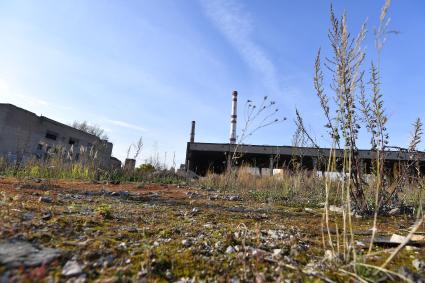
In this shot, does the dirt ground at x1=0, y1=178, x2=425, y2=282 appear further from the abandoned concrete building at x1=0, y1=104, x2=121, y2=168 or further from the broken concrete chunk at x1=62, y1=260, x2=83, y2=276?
the abandoned concrete building at x1=0, y1=104, x2=121, y2=168

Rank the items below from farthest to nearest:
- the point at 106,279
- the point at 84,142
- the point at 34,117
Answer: the point at 84,142 → the point at 34,117 → the point at 106,279

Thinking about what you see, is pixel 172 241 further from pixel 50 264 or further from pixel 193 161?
pixel 193 161

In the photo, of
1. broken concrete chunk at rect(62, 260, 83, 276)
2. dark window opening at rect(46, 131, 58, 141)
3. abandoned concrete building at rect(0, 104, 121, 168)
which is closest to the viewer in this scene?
broken concrete chunk at rect(62, 260, 83, 276)

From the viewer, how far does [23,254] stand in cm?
160

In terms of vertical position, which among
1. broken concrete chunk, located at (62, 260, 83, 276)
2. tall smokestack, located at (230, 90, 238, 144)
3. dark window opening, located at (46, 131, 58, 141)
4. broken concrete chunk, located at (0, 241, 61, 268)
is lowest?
broken concrete chunk, located at (62, 260, 83, 276)

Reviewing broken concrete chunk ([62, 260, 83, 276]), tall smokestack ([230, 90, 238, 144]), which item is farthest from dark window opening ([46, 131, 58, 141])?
broken concrete chunk ([62, 260, 83, 276])

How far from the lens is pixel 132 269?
160 cm

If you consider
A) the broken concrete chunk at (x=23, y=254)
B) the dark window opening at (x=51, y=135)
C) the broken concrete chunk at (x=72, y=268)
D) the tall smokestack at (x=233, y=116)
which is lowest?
the broken concrete chunk at (x=72, y=268)

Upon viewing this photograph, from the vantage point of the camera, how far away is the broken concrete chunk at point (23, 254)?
1508mm

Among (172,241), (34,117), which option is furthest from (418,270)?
(34,117)

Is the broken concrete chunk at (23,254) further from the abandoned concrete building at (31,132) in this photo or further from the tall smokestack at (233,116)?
the tall smokestack at (233,116)

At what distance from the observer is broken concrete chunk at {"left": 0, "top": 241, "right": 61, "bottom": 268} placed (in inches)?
59.4

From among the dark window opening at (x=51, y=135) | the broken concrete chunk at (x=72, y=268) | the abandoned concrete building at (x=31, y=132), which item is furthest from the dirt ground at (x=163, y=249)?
the dark window opening at (x=51, y=135)

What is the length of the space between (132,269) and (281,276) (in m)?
0.76
